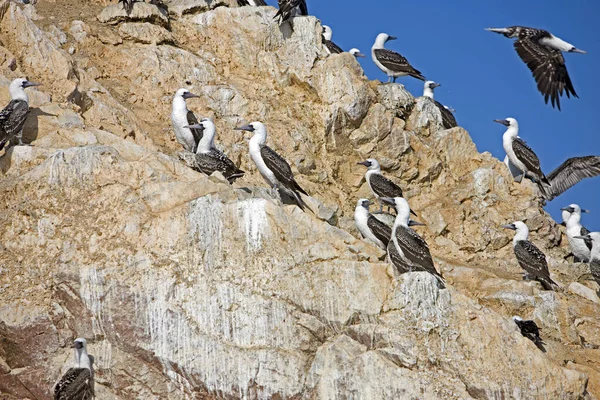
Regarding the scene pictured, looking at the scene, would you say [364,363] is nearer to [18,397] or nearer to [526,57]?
[18,397]

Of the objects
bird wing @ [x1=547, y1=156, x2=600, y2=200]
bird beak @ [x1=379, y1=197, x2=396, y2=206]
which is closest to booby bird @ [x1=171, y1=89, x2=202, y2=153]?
bird beak @ [x1=379, y1=197, x2=396, y2=206]

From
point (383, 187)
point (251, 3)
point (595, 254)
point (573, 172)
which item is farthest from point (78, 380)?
point (573, 172)

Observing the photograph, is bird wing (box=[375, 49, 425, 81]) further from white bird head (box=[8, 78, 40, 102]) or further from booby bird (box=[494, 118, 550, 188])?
white bird head (box=[8, 78, 40, 102])

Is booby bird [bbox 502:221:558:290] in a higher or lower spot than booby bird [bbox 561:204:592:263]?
lower

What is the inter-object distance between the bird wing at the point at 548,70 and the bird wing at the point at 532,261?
3.68m

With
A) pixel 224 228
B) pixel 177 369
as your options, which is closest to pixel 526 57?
pixel 224 228

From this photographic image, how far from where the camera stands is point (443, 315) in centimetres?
1656

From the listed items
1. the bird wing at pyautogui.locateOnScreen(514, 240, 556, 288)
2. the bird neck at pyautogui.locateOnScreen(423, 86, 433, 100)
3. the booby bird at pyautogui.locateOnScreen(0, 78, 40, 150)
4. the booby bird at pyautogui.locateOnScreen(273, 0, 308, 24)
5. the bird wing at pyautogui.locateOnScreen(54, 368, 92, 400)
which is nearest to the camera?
the bird wing at pyautogui.locateOnScreen(54, 368, 92, 400)

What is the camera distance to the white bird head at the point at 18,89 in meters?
18.8

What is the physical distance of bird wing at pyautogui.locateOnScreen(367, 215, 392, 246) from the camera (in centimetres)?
1956

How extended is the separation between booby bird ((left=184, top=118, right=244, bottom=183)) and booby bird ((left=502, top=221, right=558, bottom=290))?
6.11m

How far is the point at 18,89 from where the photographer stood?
1894 centimetres

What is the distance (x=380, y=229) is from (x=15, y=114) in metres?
7.03

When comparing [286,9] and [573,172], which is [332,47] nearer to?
[286,9]
